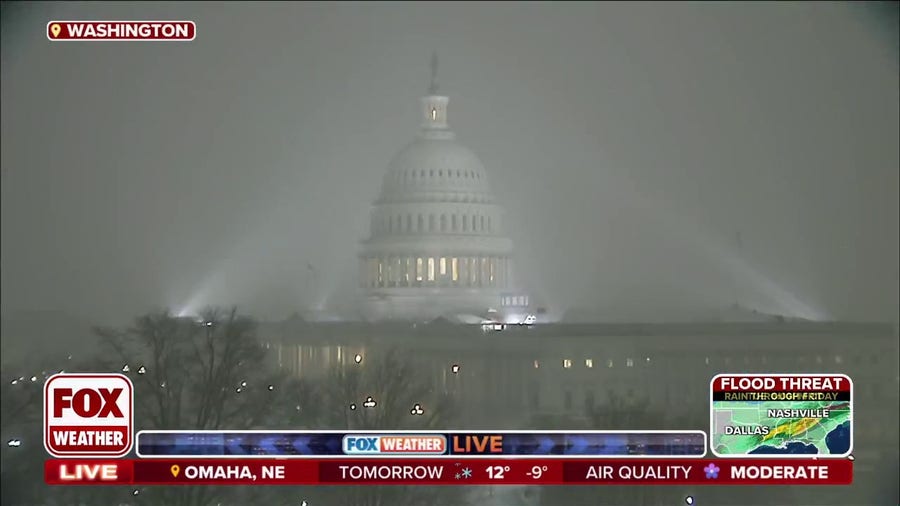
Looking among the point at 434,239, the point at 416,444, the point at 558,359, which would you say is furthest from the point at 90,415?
the point at 434,239

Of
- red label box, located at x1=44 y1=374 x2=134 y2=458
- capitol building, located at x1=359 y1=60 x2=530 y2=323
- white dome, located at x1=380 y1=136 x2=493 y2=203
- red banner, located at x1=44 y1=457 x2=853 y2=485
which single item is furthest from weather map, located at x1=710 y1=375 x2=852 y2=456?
white dome, located at x1=380 y1=136 x2=493 y2=203

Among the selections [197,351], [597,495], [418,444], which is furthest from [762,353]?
[418,444]

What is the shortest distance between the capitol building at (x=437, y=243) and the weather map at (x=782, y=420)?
23727mm

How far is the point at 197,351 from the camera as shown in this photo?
29.4 metres

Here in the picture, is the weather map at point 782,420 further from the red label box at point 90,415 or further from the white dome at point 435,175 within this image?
the white dome at point 435,175

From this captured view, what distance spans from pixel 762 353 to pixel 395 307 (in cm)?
885

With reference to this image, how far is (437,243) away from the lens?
2201 inches

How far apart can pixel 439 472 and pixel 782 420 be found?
333 cm

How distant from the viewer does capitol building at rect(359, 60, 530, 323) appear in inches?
1937

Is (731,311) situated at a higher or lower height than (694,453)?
higher

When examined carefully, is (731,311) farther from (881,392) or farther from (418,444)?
(418,444)

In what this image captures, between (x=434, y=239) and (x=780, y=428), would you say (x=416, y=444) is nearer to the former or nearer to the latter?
(x=780, y=428)

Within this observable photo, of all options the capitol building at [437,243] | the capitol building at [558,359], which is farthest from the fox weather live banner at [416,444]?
the capitol building at [437,243]

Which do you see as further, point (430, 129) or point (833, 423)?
point (430, 129)
